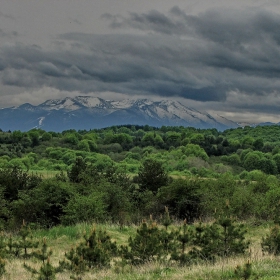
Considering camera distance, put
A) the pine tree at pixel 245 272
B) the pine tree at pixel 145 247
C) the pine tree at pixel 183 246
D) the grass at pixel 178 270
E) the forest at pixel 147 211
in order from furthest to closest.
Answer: the forest at pixel 147 211
the pine tree at pixel 183 246
the pine tree at pixel 145 247
the grass at pixel 178 270
the pine tree at pixel 245 272

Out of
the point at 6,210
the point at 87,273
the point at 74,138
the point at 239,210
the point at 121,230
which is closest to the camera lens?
the point at 87,273

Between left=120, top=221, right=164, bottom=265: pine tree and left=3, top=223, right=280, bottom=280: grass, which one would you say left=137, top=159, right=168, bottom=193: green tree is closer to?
left=3, top=223, right=280, bottom=280: grass

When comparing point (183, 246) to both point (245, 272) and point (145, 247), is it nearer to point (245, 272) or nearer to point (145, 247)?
point (145, 247)

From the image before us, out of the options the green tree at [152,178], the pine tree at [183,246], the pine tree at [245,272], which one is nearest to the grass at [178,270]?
the pine tree at [183,246]

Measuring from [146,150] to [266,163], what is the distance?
45441 mm

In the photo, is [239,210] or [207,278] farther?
[239,210]

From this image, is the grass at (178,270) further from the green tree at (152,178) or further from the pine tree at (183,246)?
the green tree at (152,178)

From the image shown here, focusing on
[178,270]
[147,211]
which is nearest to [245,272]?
[178,270]

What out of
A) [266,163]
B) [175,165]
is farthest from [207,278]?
[266,163]

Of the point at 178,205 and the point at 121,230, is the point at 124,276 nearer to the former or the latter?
the point at 121,230

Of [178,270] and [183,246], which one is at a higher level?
[183,246]

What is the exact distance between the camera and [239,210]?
27031 millimetres

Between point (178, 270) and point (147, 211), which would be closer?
point (178, 270)

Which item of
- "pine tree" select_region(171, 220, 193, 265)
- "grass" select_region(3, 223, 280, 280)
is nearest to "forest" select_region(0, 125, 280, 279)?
"pine tree" select_region(171, 220, 193, 265)
